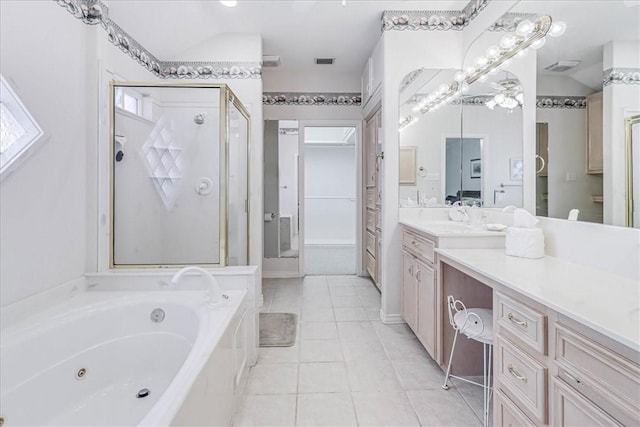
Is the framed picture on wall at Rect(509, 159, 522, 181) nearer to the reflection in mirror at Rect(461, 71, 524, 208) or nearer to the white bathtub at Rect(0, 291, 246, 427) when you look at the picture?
the reflection in mirror at Rect(461, 71, 524, 208)

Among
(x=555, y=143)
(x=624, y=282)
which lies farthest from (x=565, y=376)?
(x=555, y=143)

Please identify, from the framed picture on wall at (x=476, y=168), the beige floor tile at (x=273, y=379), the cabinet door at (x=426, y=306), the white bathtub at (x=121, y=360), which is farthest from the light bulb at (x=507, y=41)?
the beige floor tile at (x=273, y=379)

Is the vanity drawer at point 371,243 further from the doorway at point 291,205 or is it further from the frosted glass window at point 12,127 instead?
the frosted glass window at point 12,127

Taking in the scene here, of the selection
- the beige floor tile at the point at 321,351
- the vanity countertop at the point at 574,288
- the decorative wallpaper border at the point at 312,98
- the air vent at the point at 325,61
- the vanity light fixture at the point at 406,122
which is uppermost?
the air vent at the point at 325,61

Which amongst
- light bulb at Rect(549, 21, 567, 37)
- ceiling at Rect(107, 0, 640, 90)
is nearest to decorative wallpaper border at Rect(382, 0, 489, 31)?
ceiling at Rect(107, 0, 640, 90)

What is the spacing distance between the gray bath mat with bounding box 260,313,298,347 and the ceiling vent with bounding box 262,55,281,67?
2.89 meters

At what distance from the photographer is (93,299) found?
6.20ft

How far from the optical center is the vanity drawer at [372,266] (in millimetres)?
3980

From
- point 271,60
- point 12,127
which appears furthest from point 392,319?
point 271,60

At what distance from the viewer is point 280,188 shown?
4520 mm

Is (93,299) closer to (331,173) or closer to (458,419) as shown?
(458,419)

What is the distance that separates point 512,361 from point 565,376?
276mm

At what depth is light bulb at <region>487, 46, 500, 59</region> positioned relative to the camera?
7.84ft

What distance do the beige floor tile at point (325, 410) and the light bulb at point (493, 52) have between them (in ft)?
8.39
